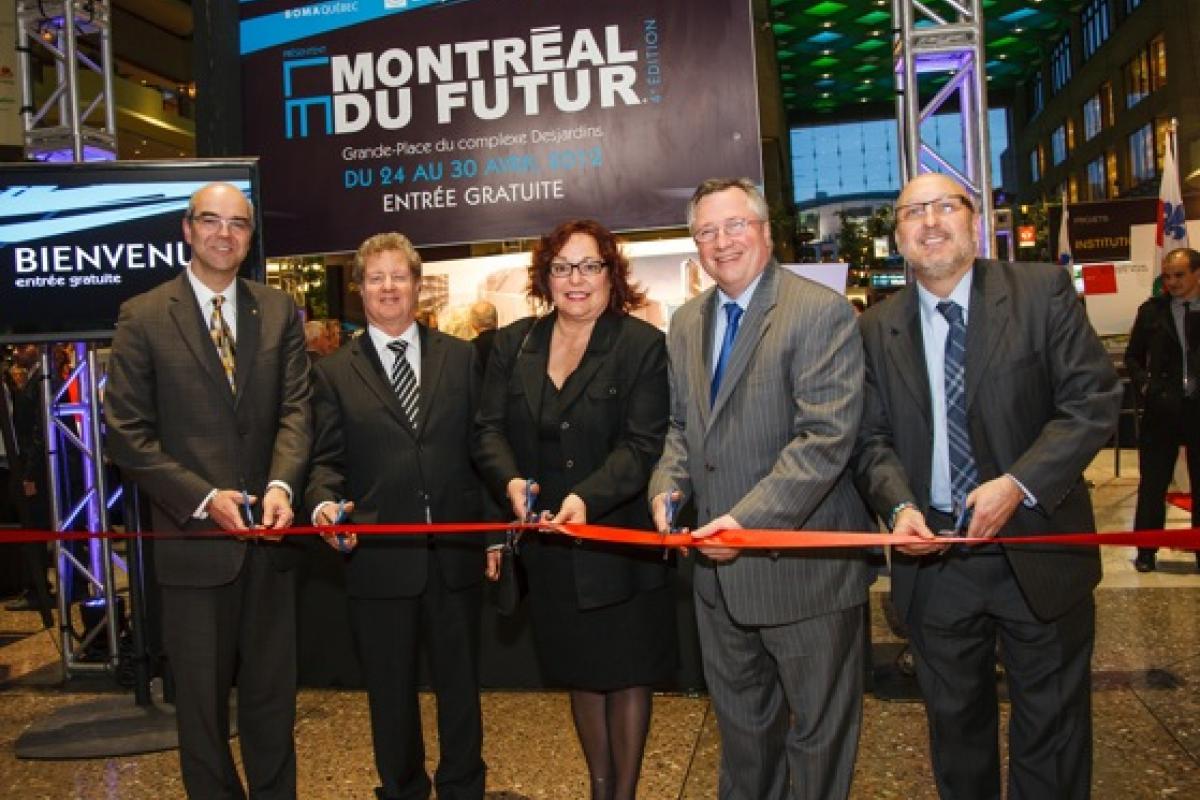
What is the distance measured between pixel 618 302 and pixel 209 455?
1.23 meters

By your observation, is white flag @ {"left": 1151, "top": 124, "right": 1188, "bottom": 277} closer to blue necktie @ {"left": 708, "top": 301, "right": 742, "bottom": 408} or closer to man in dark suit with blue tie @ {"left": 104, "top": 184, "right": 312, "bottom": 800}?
blue necktie @ {"left": 708, "top": 301, "right": 742, "bottom": 408}

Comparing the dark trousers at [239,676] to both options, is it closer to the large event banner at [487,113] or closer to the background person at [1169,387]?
the large event banner at [487,113]

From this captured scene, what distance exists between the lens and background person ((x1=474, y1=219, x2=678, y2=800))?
3008 mm

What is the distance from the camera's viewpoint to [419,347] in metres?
3.38

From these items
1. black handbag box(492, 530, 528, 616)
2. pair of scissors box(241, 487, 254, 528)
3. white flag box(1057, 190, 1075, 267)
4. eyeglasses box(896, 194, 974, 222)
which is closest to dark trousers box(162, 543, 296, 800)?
pair of scissors box(241, 487, 254, 528)

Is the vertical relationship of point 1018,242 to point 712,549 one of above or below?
above

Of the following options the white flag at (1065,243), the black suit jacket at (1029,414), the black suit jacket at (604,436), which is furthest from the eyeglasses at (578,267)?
the white flag at (1065,243)

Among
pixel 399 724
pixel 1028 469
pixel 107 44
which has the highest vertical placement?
pixel 107 44

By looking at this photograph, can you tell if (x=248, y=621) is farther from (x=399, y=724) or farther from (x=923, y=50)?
(x=923, y=50)

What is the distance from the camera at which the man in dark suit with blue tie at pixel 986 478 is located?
8.51 ft

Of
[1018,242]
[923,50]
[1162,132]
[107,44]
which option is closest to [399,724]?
[923,50]

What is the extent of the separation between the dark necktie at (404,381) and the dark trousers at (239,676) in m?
0.59

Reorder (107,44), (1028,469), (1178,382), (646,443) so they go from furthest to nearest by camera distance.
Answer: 1. (1178,382)
2. (107,44)
3. (646,443)
4. (1028,469)

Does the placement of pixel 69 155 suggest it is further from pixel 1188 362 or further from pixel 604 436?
pixel 1188 362
